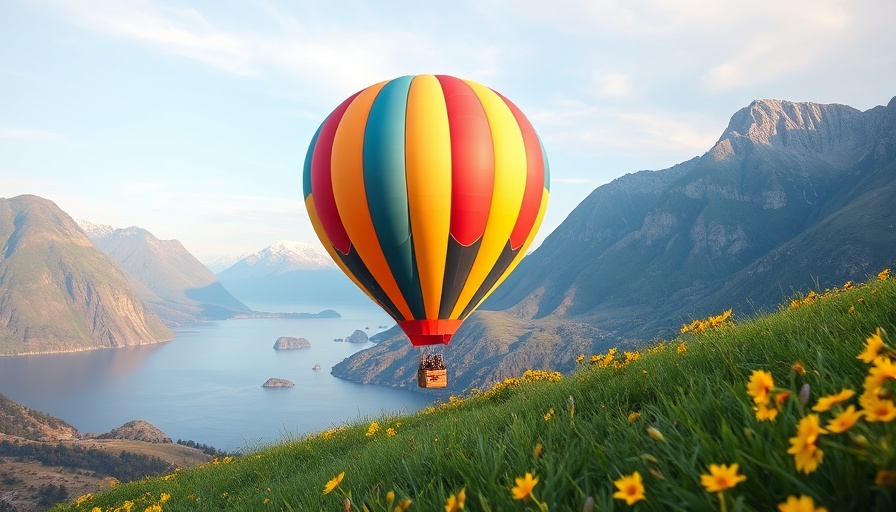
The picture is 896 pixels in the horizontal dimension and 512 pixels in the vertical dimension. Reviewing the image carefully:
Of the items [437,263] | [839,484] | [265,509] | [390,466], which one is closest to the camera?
[839,484]

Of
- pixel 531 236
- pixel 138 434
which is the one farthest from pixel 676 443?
pixel 138 434

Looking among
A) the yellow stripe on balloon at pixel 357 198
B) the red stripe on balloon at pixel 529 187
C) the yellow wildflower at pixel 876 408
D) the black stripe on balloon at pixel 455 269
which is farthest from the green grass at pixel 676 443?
the red stripe on balloon at pixel 529 187

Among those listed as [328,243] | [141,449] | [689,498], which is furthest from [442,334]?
[141,449]

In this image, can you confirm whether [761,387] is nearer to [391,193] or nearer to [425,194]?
[425,194]

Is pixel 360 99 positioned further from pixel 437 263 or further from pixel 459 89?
pixel 437 263

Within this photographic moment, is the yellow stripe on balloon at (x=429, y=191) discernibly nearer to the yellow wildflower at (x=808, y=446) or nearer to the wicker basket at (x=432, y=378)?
the wicker basket at (x=432, y=378)

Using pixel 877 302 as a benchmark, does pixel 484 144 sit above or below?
above

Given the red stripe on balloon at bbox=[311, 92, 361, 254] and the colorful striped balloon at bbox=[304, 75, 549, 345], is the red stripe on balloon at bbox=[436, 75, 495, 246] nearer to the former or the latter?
the colorful striped balloon at bbox=[304, 75, 549, 345]

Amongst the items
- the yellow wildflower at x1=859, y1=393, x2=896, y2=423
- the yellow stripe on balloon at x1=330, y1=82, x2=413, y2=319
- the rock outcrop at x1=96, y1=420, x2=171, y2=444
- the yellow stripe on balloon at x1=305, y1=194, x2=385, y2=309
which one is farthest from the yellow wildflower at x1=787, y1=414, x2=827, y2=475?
the rock outcrop at x1=96, y1=420, x2=171, y2=444
